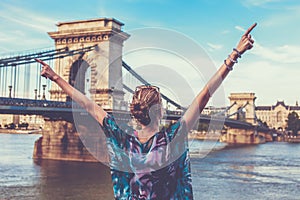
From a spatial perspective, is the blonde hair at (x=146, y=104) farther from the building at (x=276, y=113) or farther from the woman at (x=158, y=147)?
the building at (x=276, y=113)

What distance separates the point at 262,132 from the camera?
Result: 79500mm

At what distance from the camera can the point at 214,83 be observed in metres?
1.89

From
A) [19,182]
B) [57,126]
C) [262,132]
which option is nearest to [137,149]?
[19,182]

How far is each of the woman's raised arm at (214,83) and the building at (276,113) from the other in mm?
117609

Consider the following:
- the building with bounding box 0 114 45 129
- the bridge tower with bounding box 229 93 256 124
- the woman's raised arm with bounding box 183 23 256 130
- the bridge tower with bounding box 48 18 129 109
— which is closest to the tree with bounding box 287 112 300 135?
the bridge tower with bounding box 229 93 256 124

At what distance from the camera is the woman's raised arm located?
1.88m

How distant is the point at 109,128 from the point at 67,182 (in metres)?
16.9

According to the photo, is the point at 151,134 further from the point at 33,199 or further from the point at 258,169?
the point at 258,169

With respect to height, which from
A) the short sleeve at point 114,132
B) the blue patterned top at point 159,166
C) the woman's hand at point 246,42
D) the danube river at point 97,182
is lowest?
the danube river at point 97,182

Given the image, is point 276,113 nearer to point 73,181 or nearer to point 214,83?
point 73,181

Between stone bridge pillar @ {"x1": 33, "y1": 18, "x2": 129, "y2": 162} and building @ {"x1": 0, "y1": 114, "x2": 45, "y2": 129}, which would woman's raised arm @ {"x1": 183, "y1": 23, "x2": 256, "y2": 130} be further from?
building @ {"x1": 0, "y1": 114, "x2": 45, "y2": 129}

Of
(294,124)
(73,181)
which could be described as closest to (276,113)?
(294,124)

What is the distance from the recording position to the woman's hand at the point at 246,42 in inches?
73.5

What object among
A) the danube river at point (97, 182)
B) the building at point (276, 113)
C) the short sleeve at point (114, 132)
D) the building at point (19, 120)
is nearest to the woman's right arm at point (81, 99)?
the short sleeve at point (114, 132)
